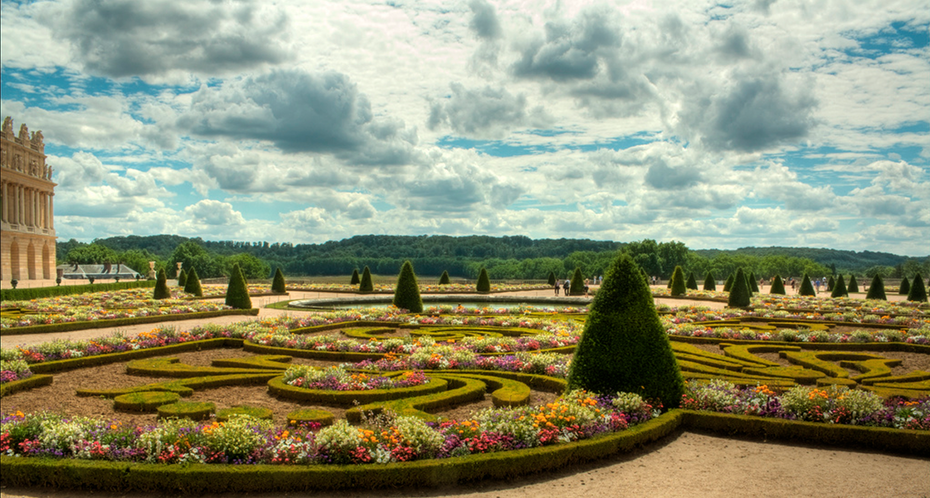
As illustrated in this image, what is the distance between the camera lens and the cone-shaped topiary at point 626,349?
28.8 ft

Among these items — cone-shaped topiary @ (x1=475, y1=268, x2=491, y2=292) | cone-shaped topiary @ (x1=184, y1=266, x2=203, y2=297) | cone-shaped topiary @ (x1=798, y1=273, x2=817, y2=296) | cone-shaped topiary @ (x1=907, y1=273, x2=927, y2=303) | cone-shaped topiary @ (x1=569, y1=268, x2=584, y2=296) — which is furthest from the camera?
cone-shaped topiary @ (x1=475, y1=268, x2=491, y2=292)

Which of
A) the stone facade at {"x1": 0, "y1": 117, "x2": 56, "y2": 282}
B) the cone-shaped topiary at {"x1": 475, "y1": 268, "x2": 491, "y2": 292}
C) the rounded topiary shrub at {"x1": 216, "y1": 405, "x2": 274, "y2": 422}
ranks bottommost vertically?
the rounded topiary shrub at {"x1": 216, "y1": 405, "x2": 274, "y2": 422}

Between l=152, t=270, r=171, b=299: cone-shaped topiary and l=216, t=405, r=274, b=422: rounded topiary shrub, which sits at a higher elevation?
l=152, t=270, r=171, b=299: cone-shaped topiary

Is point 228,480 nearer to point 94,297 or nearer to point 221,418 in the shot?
point 221,418

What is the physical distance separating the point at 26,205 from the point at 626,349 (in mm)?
76249

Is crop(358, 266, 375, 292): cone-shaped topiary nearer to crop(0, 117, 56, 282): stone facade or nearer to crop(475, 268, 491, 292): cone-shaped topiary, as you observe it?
crop(475, 268, 491, 292): cone-shaped topiary

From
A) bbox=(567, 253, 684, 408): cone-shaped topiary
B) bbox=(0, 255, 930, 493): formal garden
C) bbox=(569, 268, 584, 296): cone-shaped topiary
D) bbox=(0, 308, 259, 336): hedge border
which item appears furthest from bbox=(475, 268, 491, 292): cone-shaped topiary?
bbox=(567, 253, 684, 408): cone-shaped topiary

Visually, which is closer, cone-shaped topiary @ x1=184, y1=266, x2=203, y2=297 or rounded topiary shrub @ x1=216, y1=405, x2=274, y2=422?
rounded topiary shrub @ x1=216, y1=405, x2=274, y2=422

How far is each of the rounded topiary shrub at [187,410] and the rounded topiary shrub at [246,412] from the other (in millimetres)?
217

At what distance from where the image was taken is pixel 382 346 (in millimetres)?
14500

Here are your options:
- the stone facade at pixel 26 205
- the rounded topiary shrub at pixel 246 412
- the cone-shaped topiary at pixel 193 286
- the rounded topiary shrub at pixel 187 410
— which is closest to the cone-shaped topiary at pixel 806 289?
the cone-shaped topiary at pixel 193 286

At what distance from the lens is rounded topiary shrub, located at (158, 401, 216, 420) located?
8633mm

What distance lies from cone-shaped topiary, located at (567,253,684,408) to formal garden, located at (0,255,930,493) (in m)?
0.02

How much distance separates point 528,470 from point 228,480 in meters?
3.23
